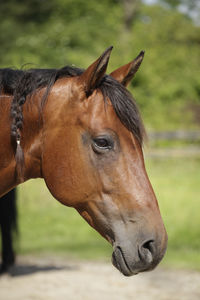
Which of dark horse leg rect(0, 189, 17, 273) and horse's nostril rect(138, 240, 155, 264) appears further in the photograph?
dark horse leg rect(0, 189, 17, 273)

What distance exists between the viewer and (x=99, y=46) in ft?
63.5

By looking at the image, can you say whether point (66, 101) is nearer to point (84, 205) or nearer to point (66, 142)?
point (66, 142)

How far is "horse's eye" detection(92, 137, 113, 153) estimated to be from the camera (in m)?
2.20

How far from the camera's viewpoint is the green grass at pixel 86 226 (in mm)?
6359

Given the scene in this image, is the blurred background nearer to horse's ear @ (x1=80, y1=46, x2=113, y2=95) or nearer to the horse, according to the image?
the horse

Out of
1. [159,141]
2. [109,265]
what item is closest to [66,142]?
[109,265]

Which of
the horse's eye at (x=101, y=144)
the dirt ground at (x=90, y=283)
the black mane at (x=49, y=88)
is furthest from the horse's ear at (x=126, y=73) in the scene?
the dirt ground at (x=90, y=283)

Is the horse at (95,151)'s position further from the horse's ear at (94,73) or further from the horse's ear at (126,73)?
the horse's ear at (126,73)

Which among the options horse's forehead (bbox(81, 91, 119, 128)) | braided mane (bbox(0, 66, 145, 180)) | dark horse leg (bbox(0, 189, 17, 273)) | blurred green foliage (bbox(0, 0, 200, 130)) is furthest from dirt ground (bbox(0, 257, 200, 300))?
blurred green foliage (bbox(0, 0, 200, 130))

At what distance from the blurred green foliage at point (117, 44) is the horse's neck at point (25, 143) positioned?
11308 millimetres

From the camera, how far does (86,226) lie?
326 inches

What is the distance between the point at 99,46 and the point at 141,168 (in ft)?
58.1

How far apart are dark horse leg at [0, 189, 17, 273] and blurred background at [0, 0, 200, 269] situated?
0.53 feet

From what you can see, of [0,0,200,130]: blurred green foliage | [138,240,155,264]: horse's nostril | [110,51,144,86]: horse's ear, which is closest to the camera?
[138,240,155,264]: horse's nostril
